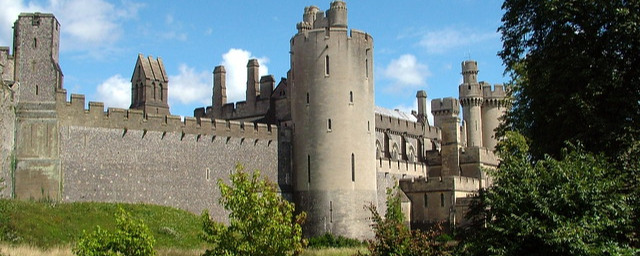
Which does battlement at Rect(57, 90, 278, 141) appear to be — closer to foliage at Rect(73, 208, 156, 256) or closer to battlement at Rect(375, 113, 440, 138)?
battlement at Rect(375, 113, 440, 138)

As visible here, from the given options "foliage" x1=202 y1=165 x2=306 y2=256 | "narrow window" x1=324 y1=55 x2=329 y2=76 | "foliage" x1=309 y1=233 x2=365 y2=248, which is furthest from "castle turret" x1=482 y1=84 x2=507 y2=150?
"foliage" x1=202 y1=165 x2=306 y2=256

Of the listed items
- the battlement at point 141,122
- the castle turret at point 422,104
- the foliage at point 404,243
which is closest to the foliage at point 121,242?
the foliage at point 404,243

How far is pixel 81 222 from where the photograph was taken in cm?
3216

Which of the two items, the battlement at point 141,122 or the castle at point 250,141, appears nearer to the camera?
the castle at point 250,141

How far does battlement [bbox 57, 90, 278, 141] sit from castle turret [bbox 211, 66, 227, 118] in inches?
379

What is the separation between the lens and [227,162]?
134 feet

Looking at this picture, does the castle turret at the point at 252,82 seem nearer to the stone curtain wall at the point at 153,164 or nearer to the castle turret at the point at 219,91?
the castle turret at the point at 219,91

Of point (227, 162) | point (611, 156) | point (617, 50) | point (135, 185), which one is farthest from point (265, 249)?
point (227, 162)

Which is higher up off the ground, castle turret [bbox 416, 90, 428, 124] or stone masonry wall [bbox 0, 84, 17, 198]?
castle turret [bbox 416, 90, 428, 124]

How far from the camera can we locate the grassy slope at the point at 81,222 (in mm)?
29547

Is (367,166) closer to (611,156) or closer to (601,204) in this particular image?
(611,156)

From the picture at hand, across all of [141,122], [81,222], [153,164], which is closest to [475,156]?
[153,164]

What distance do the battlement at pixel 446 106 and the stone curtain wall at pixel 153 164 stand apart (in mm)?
26571

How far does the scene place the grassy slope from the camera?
29547 mm
